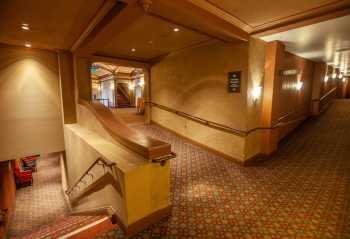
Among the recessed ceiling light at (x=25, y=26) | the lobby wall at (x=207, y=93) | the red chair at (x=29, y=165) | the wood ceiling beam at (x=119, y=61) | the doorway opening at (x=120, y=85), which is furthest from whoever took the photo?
the doorway opening at (x=120, y=85)

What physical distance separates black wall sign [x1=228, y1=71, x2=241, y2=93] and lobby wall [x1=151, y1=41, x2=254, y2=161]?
10cm

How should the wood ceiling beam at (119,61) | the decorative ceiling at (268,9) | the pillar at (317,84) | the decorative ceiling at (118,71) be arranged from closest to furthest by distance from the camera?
the decorative ceiling at (268,9)
the wood ceiling beam at (119,61)
the pillar at (317,84)
the decorative ceiling at (118,71)

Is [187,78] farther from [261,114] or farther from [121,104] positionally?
[121,104]

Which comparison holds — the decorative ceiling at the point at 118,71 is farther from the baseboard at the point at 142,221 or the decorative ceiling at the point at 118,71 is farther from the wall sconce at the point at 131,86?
the baseboard at the point at 142,221

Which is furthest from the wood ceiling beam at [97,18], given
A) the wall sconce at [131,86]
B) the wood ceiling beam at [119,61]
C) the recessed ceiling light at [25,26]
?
the wall sconce at [131,86]

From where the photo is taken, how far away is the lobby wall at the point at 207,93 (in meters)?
4.57

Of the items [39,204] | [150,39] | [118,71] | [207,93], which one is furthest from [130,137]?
[118,71]

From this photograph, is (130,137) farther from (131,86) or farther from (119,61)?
(131,86)

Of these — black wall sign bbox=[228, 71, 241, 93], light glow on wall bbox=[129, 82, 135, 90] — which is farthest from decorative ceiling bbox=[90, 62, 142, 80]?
black wall sign bbox=[228, 71, 241, 93]

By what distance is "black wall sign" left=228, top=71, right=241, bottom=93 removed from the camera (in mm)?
4445

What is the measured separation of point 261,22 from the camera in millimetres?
3764

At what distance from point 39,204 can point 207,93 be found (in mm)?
8735

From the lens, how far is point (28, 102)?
5.59 m

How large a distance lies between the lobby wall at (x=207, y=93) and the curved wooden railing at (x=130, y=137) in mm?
2652
